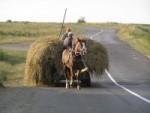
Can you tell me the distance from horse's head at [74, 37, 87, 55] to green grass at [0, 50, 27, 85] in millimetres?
5792

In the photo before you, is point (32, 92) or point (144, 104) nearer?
point (144, 104)

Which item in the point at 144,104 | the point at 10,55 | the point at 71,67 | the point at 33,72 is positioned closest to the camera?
the point at 144,104

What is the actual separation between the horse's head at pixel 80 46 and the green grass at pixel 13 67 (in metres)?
5.79

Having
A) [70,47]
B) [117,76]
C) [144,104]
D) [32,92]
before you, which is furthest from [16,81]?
[144,104]

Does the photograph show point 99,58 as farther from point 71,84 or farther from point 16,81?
point 16,81

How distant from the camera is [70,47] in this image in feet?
69.2

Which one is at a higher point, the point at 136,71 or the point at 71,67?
the point at 71,67

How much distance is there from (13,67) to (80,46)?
1506 centimetres

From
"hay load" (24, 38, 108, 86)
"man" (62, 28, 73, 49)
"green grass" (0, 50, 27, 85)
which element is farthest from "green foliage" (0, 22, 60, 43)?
"man" (62, 28, 73, 49)

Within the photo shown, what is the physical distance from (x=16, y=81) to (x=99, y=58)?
24.0ft

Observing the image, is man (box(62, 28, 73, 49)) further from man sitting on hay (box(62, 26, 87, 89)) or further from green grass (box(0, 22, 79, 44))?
green grass (box(0, 22, 79, 44))

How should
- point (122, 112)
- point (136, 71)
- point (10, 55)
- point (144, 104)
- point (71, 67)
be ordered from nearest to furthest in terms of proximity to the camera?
point (122, 112) → point (144, 104) → point (71, 67) → point (136, 71) → point (10, 55)

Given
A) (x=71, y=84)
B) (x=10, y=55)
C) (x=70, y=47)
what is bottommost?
(x=10, y=55)

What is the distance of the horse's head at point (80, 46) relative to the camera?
19578 millimetres
